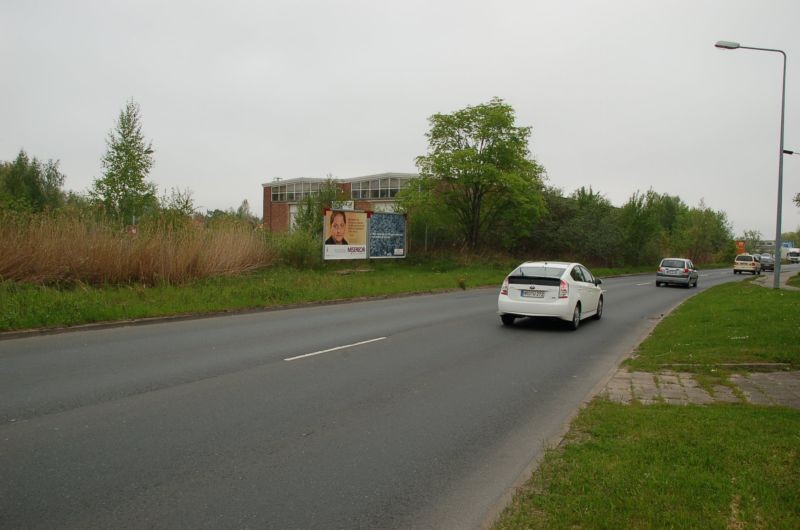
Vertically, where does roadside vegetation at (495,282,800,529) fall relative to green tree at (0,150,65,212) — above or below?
below

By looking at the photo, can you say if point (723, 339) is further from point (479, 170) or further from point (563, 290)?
point (479, 170)

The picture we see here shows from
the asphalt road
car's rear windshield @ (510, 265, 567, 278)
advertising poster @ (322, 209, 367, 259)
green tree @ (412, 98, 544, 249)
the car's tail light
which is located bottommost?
the asphalt road

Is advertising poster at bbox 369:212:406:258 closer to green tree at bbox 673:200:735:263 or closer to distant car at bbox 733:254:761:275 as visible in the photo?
distant car at bbox 733:254:761:275

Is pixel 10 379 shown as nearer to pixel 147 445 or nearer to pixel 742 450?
pixel 147 445

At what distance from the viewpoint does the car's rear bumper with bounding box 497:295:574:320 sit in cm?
1321

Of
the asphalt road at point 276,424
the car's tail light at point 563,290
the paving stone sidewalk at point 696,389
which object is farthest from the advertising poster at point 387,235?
the paving stone sidewalk at point 696,389

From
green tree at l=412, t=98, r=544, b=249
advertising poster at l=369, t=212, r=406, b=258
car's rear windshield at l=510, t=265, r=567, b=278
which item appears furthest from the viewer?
green tree at l=412, t=98, r=544, b=249

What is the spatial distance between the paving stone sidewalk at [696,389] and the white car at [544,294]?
4.81 meters

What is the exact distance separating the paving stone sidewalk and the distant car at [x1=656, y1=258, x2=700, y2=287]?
23.9 metres

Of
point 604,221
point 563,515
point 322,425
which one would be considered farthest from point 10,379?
point 604,221

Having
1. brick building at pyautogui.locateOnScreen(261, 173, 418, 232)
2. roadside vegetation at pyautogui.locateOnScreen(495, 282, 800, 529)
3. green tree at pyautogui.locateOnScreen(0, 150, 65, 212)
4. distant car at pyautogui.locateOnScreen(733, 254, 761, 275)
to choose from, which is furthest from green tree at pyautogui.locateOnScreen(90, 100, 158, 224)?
distant car at pyautogui.locateOnScreen(733, 254, 761, 275)

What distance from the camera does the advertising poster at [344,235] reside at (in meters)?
28.4

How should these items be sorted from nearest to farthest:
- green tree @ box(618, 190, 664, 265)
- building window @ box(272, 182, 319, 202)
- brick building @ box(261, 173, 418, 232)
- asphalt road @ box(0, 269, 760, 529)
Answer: asphalt road @ box(0, 269, 760, 529) < green tree @ box(618, 190, 664, 265) < brick building @ box(261, 173, 418, 232) < building window @ box(272, 182, 319, 202)

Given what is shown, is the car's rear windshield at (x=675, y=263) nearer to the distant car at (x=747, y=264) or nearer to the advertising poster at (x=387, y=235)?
the advertising poster at (x=387, y=235)
